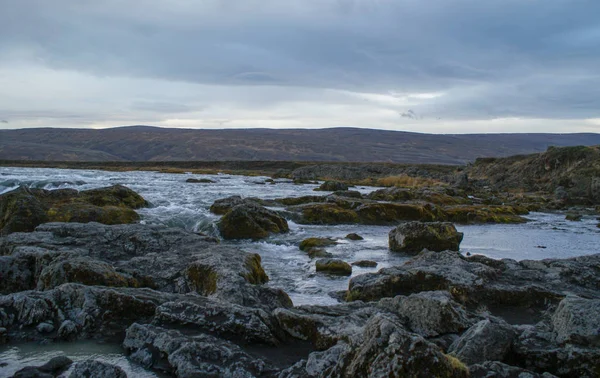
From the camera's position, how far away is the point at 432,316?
7598 mm

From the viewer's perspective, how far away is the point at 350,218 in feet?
85.3

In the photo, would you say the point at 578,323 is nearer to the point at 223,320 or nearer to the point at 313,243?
the point at 223,320

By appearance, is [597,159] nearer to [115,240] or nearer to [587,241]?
[587,241]

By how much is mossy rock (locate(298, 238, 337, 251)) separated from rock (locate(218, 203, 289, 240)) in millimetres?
2289

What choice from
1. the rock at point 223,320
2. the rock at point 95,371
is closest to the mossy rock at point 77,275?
the rock at point 223,320

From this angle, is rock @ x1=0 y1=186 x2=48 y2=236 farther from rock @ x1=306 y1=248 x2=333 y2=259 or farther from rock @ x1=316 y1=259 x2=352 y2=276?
rock @ x1=316 y1=259 x2=352 y2=276

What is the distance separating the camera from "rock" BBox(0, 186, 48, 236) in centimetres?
1662

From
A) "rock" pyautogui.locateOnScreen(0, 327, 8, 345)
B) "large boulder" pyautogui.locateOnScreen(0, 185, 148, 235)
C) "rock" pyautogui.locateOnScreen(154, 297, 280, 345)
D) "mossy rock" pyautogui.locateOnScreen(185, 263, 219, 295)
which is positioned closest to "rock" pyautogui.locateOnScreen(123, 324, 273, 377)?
"rock" pyautogui.locateOnScreen(154, 297, 280, 345)

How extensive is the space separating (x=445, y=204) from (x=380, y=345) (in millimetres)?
29317

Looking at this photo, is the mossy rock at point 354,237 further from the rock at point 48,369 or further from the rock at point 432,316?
the rock at point 48,369

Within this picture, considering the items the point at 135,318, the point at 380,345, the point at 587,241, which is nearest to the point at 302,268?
the point at 135,318

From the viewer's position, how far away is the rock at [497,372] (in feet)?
17.5

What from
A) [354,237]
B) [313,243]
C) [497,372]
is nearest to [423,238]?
[354,237]

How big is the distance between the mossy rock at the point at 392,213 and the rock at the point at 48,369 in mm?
20897
